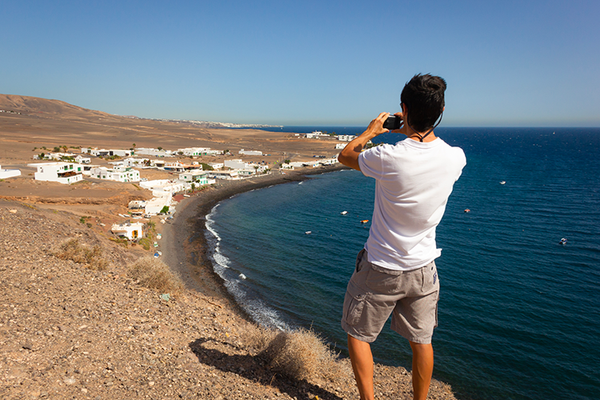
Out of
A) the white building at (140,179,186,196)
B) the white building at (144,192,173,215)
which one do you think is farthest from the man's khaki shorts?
the white building at (140,179,186,196)

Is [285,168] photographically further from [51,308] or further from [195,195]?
[51,308]

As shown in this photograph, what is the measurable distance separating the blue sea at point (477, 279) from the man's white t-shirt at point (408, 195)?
486 inches

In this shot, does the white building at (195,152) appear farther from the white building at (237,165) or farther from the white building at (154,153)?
the white building at (237,165)

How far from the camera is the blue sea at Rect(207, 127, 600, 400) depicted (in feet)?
44.4

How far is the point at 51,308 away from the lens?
632 centimetres

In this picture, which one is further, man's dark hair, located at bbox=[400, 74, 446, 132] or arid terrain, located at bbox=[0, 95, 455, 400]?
arid terrain, located at bbox=[0, 95, 455, 400]

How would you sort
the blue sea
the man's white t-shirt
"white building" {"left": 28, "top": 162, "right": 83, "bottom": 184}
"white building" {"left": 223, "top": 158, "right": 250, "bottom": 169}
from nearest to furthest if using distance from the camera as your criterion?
the man's white t-shirt → the blue sea → "white building" {"left": 28, "top": 162, "right": 83, "bottom": 184} → "white building" {"left": 223, "top": 158, "right": 250, "bottom": 169}

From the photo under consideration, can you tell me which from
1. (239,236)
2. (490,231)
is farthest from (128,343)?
(490,231)

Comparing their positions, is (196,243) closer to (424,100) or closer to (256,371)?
(256,371)

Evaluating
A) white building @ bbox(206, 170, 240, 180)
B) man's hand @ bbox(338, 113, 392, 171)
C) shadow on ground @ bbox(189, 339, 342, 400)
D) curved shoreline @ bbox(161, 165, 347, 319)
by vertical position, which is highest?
man's hand @ bbox(338, 113, 392, 171)

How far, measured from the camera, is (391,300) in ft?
8.12

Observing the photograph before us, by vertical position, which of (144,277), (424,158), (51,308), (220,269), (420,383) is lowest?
(220,269)

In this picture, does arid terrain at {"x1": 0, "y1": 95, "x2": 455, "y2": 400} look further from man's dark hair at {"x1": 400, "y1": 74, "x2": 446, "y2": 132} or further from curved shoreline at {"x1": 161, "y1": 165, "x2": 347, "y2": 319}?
curved shoreline at {"x1": 161, "y1": 165, "x2": 347, "y2": 319}

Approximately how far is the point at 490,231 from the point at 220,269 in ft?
80.5
